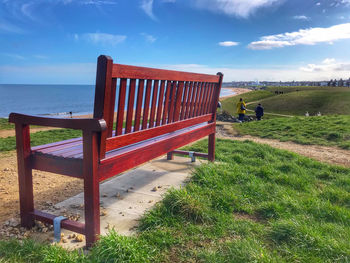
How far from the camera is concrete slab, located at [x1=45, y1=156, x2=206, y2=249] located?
113 inches

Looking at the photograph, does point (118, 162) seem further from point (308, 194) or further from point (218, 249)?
point (308, 194)

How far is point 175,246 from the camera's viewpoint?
2.53m

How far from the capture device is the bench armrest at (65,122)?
2.27m

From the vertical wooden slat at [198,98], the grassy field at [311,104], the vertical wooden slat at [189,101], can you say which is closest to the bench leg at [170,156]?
the vertical wooden slat at [198,98]

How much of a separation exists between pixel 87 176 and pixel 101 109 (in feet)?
1.83

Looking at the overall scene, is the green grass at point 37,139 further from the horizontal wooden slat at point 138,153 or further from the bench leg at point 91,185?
the bench leg at point 91,185

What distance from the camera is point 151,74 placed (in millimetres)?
2869

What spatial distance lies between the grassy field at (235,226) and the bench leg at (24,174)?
404mm

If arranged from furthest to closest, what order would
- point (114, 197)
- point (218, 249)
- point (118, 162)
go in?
point (114, 197) < point (118, 162) < point (218, 249)

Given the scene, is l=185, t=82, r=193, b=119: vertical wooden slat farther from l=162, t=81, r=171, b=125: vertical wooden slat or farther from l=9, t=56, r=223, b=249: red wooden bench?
l=162, t=81, r=171, b=125: vertical wooden slat

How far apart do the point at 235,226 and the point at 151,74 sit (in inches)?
66.7

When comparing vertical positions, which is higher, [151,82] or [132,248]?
[151,82]

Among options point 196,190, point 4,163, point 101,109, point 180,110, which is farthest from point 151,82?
point 4,163

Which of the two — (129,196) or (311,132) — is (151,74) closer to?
(129,196)
